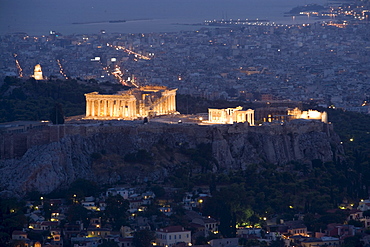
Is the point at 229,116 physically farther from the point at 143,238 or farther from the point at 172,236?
the point at 143,238

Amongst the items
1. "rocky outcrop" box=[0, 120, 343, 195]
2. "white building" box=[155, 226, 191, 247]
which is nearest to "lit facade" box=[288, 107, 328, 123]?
"rocky outcrop" box=[0, 120, 343, 195]

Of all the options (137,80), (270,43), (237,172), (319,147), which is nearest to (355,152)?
(319,147)

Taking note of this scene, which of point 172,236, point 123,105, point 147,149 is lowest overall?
point 172,236

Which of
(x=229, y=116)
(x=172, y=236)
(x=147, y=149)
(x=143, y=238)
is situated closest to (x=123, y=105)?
(x=229, y=116)

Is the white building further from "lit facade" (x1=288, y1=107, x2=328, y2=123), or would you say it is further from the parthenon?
"lit facade" (x1=288, y1=107, x2=328, y2=123)

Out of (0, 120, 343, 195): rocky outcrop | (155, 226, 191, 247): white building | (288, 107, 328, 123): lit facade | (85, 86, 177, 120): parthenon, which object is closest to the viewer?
(155, 226, 191, 247): white building
